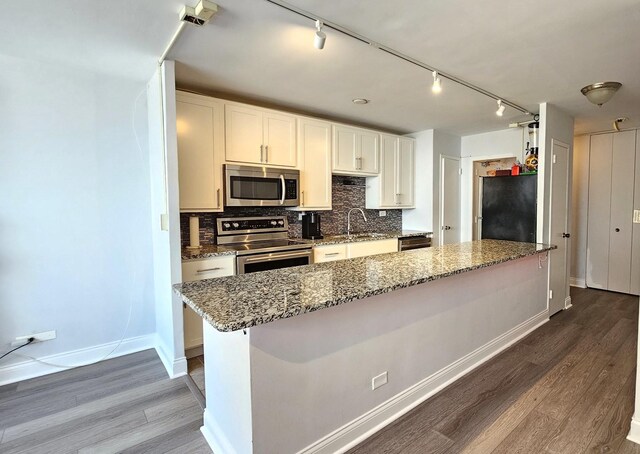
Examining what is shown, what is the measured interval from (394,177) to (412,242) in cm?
93

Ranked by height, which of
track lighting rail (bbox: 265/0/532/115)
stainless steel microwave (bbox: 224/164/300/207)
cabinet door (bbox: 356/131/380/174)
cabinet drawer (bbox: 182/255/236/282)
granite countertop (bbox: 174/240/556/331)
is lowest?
cabinet drawer (bbox: 182/255/236/282)

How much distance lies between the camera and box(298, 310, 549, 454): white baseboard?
168 cm

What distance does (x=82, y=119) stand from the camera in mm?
2672

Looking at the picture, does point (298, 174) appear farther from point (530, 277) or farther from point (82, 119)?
point (530, 277)

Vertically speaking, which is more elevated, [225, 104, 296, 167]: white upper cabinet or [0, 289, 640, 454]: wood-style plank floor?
[225, 104, 296, 167]: white upper cabinet

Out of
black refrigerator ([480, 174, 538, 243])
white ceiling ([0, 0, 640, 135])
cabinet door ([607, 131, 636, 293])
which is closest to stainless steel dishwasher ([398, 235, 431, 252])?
black refrigerator ([480, 174, 538, 243])

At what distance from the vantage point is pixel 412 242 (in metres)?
4.44

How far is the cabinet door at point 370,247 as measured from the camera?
373 centimetres

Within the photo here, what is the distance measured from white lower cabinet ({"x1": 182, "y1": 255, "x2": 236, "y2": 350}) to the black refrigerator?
138 inches

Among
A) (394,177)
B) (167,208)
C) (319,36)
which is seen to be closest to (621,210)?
(394,177)

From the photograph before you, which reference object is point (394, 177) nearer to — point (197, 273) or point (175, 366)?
point (197, 273)

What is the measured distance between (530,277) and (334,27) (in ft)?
9.40

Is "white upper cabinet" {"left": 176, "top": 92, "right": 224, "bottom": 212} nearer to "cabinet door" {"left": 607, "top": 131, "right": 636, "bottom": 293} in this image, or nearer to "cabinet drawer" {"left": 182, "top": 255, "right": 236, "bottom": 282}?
"cabinet drawer" {"left": 182, "top": 255, "right": 236, "bottom": 282}

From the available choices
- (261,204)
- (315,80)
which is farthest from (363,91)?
(261,204)
